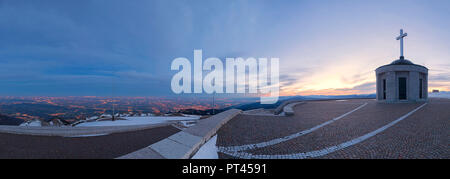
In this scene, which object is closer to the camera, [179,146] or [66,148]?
[179,146]

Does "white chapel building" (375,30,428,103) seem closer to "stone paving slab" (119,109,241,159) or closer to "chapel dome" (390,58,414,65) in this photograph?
"chapel dome" (390,58,414,65)

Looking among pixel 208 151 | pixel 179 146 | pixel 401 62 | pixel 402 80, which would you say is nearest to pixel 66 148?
pixel 179 146

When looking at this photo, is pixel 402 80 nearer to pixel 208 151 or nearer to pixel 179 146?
pixel 208 151

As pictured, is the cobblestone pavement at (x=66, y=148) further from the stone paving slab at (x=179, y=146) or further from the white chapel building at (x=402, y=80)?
the white chapel building at (x=402, y=80)

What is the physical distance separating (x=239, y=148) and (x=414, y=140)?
5.73 metres

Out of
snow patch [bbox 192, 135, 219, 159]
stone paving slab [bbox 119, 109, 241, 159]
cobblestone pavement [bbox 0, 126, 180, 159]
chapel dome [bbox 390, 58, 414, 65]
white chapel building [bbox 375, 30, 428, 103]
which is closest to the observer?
stone paving slab [bbox 119, 109, 241, 159]

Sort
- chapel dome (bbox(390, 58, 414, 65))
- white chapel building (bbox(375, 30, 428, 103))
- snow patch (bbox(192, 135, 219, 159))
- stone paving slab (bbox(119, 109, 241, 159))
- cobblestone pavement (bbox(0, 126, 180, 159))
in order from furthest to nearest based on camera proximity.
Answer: chapel dome (bbox(390, 58, 414, 65)), white chapel building (bbox(375, 30, 428, 103)), cobblestone pavement (bbox(0, 126, 180, 159)), snow patch (bbox(192, 135, 219, 159)), stone paving slab (bbox(119, 109, 241, 159))

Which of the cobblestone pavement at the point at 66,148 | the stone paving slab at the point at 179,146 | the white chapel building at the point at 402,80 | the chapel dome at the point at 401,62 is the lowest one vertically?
the cobblestone pavement at the point at 66,148

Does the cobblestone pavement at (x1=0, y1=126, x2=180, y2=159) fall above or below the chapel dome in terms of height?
below

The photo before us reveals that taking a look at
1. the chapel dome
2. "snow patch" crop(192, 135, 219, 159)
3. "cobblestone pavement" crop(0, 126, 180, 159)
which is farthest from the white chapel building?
"cobblestone pavement" crop(0, 126, 180, 159)

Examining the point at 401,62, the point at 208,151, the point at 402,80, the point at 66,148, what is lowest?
the point at 66,148

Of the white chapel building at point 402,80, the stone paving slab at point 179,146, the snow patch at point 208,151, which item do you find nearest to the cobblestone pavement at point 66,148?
the stone paving slab at point 179,146
